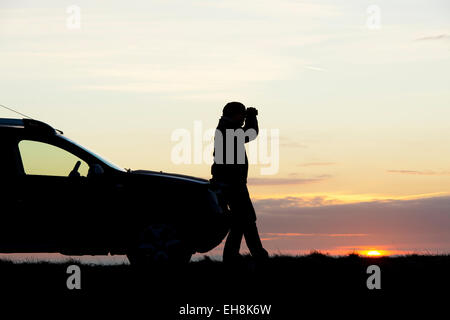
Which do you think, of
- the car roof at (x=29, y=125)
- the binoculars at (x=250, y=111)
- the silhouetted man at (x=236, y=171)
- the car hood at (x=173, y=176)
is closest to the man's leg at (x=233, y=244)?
the silhouetted man at (x=236, y=171)

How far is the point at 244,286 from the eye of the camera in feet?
34.1

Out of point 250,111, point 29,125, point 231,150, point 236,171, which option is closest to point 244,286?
point 236,171

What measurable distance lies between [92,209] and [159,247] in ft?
3.59

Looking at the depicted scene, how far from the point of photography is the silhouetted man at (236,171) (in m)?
11.8

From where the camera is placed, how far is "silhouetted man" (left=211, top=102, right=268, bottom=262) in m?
11.8

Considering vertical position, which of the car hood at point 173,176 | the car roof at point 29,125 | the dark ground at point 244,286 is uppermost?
the car roof at point 29,125

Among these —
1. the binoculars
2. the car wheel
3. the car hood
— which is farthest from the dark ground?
the binoculars

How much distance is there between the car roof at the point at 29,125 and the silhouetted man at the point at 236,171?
2432 millimetres

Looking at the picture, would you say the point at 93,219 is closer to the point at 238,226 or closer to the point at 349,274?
the point at 238,226

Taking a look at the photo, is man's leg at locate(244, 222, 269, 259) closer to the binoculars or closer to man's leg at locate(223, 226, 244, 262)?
man's leg at locate(223, 226, 244, 262)

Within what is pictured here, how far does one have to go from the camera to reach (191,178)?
39.8 feet

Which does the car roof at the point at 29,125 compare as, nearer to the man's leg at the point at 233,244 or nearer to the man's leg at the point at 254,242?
the man's leg at the point at 233,244

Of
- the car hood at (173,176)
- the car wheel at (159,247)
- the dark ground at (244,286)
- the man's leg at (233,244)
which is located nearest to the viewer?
the dark ground at (244,286)
